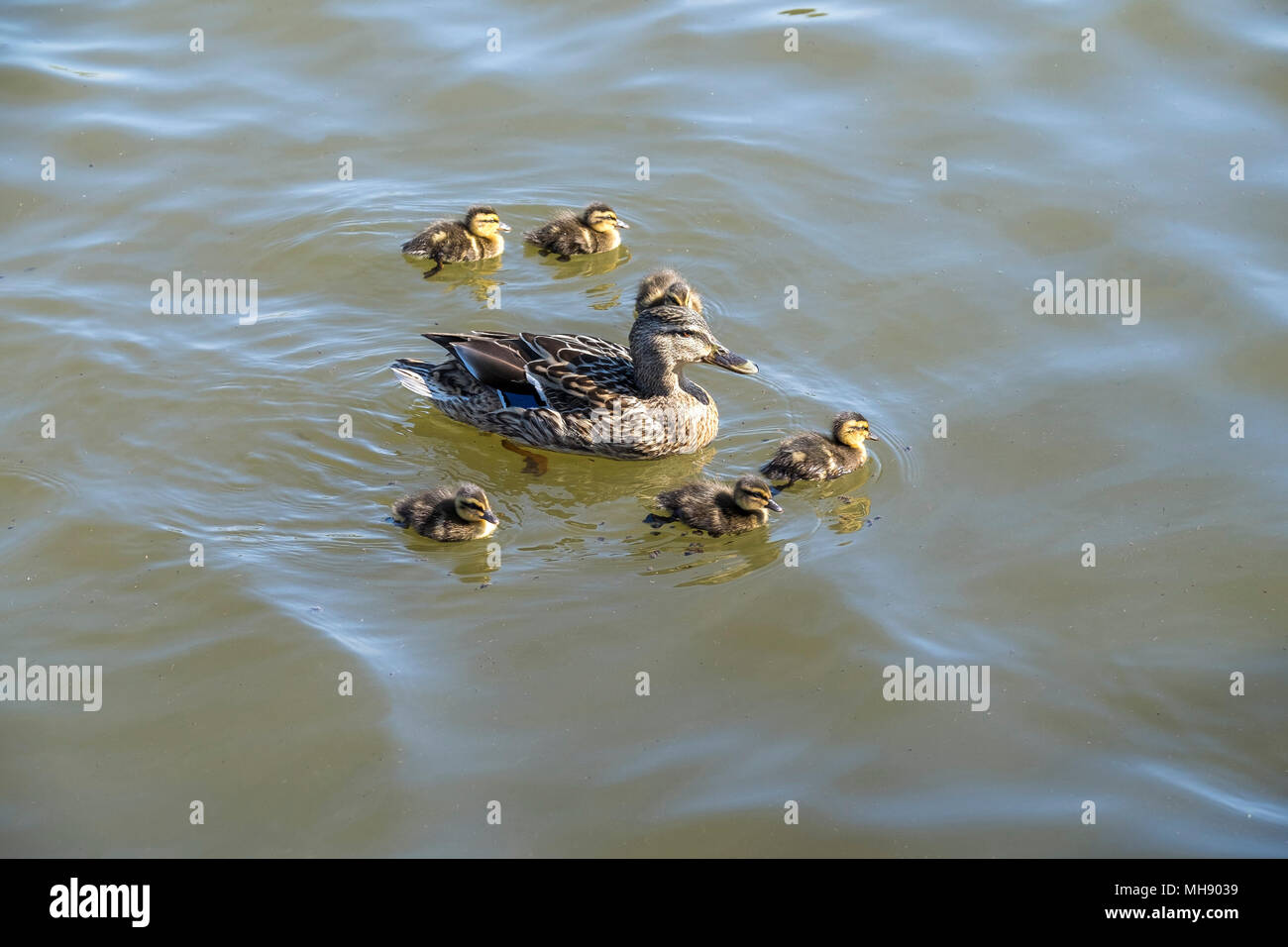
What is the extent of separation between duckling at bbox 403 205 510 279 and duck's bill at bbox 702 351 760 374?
2199mm

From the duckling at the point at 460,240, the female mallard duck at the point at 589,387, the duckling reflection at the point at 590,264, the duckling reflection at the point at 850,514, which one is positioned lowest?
the duckling reflection at the point at 850,514

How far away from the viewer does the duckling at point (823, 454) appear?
24.1 feet

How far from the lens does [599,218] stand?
9469mm

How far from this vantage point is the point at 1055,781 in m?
5.62

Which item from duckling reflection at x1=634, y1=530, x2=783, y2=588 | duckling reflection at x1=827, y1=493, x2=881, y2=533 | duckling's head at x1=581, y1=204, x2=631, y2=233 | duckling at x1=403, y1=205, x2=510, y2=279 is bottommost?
duckling reflection at x1=634, y1=530, x2=783, y2=588

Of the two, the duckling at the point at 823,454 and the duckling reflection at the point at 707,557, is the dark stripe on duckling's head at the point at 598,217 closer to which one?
the duckling at the point at 823,454

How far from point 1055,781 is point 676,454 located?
3.06 meters

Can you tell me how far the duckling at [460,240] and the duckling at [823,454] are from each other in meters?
2.95

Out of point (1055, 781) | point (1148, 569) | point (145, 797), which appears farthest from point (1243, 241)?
point (145, 797)

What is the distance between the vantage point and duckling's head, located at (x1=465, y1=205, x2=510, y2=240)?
9414mm

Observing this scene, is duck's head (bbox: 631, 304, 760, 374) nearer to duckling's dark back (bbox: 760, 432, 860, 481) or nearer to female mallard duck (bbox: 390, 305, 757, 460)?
female mallard duck (bbox: 390, 305, 757, 460)
